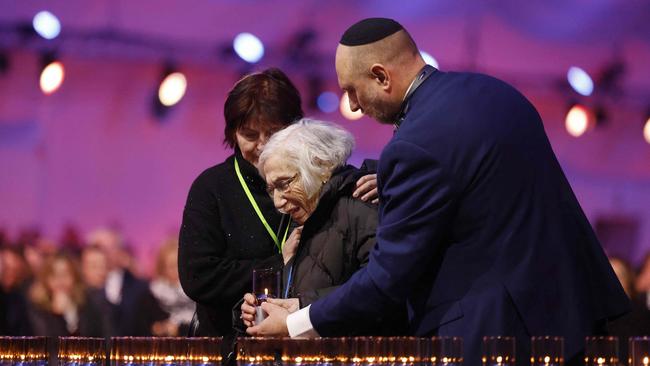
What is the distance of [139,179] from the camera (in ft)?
29.4

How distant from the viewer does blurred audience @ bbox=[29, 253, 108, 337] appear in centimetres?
831

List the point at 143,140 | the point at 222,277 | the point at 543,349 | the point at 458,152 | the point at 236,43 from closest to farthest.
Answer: the point at 543,349 → the point at 458,152 → the point at 222,277 → the point at 236,43 → the point at 143,140

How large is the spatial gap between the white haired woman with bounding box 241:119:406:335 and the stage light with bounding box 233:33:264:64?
513cm

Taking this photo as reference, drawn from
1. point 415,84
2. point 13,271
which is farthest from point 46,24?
point 415,84

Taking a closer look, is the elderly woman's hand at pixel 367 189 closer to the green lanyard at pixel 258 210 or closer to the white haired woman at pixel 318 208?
the white haired woman at pixel 318 208

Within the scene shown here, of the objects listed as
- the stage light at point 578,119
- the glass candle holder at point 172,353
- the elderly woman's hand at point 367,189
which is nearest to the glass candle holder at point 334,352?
the glass candle holder at point 172,353

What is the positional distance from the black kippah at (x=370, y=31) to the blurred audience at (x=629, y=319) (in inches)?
35.8

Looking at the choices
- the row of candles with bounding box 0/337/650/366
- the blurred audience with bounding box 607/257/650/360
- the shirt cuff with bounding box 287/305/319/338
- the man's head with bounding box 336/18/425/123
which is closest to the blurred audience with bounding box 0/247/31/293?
the blurred audience with bounding box 607/257/650/360

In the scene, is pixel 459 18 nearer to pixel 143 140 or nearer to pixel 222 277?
pixel 143 140

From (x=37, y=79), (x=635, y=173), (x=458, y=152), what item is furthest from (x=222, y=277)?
(x=635, y=173)

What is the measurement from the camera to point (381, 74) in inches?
110

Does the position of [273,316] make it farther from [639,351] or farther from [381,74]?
[639,351]

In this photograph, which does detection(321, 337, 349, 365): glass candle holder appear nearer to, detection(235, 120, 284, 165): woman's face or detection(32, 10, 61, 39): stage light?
detection(235, 120, 284, 165): woman's face

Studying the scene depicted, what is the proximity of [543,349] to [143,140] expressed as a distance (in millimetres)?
6993
